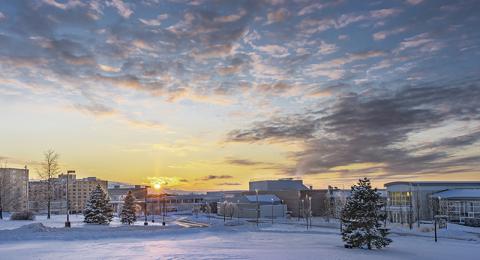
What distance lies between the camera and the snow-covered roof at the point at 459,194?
82000 mm

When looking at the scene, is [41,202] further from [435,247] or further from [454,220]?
[435,247]

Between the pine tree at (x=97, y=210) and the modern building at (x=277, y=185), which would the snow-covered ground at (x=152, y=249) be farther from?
the modern building at (x=277, y=185)

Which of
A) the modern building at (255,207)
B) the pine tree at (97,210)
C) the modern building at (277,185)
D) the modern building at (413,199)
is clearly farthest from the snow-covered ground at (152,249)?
the modern building at (277,185)

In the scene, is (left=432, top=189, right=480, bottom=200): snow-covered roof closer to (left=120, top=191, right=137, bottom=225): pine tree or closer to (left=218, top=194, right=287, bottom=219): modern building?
(left=218, top=194, right=287, bottom=219): modern building

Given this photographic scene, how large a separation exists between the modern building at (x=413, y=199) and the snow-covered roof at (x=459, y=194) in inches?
78.0

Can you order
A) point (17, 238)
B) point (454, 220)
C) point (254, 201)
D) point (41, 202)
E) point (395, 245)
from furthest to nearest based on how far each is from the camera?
point (41, 202) → point (254, 201) → point (454, 220) → point (395, 245) → point (17, 238)

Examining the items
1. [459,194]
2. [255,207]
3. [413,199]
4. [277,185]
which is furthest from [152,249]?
[277,185]

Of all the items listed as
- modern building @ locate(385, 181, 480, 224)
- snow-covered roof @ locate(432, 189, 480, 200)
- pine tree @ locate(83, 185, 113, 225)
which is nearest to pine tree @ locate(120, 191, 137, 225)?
pine tree @ locate(83, 185, 113, 225)

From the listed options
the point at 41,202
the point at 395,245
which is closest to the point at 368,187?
the point at 395,245

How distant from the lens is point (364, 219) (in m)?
42.7

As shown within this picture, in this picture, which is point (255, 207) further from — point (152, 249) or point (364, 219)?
point (152, 249)

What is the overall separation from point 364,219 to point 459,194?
170 ft

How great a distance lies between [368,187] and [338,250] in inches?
299

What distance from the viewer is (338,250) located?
40562 millimetres
